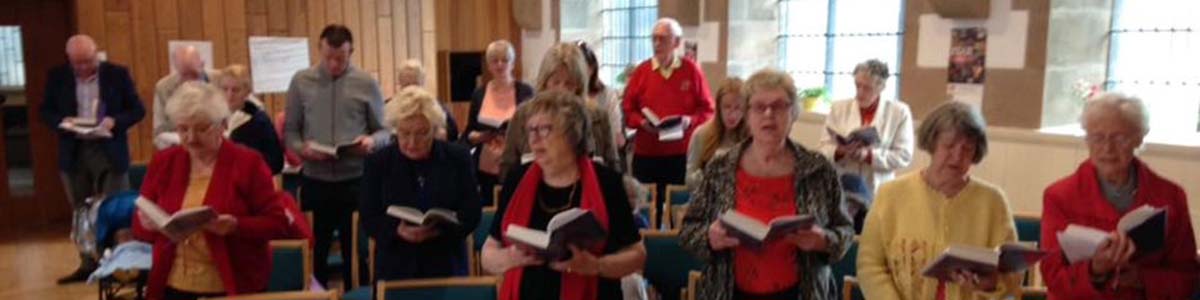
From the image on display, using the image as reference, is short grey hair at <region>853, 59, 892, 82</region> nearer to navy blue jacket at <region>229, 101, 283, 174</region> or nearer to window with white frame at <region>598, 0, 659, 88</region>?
navy blue jacket at <region>229, 101, 283, 174</region>

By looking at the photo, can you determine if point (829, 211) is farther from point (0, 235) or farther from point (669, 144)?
point (0, 235)

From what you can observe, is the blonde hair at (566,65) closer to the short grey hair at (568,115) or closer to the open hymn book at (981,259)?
the short grey hair at (568,115)

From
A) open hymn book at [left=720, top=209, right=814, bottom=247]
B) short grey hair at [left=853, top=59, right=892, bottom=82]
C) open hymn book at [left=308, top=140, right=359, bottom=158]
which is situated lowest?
open hymn book at [left=308, top=140, right=359, bottom=158]

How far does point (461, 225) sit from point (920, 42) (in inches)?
142

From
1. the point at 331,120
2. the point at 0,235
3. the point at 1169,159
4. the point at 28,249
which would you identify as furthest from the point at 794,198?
the point at 0,235

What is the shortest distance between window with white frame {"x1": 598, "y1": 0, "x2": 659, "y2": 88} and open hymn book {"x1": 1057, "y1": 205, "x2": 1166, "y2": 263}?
623 cm

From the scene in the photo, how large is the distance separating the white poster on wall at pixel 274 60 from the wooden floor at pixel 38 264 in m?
1.90

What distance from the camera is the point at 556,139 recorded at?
8.22ft

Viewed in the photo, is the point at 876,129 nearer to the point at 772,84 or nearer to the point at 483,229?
the point at 483,229

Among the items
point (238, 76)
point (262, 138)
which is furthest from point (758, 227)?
point (238, 76)

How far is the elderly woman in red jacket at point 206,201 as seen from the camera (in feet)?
9.34

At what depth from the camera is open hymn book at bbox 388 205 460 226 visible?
9.41ft

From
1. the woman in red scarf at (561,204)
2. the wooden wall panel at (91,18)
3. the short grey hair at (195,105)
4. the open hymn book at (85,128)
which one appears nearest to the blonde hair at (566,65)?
the woman in red scarf at (561,204)

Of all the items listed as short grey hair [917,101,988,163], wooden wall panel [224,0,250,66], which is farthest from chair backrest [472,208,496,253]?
wooden wall panel [224,0,250,66]
